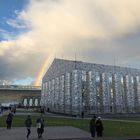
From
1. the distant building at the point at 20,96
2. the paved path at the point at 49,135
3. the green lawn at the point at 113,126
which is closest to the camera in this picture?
the paved path at the point at 49,135

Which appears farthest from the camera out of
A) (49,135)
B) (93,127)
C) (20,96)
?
(20,96)

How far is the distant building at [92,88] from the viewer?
244ft

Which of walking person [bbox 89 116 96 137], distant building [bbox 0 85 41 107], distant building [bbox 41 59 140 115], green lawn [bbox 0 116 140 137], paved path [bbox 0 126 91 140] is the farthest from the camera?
distant building [bbox 0 85 41 107]

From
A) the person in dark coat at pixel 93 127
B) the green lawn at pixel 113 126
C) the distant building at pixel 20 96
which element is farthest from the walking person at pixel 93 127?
the distant building at pixel 20 96

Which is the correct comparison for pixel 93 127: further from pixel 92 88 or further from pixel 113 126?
pixel 92 88

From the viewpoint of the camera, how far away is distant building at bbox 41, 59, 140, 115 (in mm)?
74300

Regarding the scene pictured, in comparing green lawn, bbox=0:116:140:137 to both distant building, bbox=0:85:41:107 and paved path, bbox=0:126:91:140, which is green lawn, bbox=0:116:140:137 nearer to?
paved path, bbox=0:126:91:140

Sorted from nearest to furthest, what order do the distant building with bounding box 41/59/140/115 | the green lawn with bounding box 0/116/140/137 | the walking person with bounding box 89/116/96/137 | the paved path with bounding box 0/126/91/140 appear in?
1. the walking person with bounding box 89/116/96/137
2. the paved path with bounding box 0/126/91/140
3. the green lawn with bounding box 0/116/140/137
4. the distant building with bounding box 41/59/140/115

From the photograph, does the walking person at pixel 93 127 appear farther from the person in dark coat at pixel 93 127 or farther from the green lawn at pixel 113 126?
the green lawn at pixel 113 126

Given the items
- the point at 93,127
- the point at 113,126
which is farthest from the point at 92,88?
the point at 93,127

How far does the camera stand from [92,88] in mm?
77062

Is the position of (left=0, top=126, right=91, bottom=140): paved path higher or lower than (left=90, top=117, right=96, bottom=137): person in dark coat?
lower

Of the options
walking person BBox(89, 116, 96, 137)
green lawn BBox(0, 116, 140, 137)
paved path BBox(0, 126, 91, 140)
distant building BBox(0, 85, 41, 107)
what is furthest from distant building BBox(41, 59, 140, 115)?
walking person BBox(89, 116, 96, 137)

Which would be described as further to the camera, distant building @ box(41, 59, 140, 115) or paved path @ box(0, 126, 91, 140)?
distant building @ box(41, 59, 140, 115)
